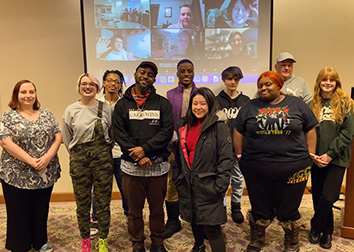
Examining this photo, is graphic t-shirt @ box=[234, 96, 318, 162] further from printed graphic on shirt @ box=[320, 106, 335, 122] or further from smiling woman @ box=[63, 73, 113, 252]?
smiling woman @ box=[63, 73, 113, 252]

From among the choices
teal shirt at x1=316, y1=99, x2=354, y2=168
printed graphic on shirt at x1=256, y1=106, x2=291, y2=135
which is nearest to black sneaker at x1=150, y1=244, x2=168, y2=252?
printed graphic on shirt at x1=256, y1=106, x2=291, y2=135

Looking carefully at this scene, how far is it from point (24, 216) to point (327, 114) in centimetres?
264

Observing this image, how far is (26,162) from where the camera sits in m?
2.25

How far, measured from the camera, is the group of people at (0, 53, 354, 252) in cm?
212

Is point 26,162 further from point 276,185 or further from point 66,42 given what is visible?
point 276,185

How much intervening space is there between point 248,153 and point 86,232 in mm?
1469

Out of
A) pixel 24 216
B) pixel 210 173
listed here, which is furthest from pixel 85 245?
pixel 210 173

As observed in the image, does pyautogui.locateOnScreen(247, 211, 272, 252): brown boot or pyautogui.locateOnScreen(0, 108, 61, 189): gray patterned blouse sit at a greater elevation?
pyautogui.locateOnScreen(0, 108, 61, 189): gray patterned blouse

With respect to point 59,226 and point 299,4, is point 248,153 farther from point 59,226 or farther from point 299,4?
point 299,4

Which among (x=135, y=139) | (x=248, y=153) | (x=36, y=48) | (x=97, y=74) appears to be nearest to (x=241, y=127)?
(x=248, y=153)

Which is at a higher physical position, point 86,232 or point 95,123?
point 95,123

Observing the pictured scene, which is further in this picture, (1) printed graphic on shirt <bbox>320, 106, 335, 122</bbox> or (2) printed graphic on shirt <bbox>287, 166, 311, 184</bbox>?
(1) printed graphic on shirt <bbox>320, 106, 335, 122</bbox>

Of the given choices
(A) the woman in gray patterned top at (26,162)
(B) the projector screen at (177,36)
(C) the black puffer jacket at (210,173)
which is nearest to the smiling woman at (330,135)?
(C) the black puffer jacket at (210,173)

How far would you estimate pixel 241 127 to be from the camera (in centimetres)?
235
